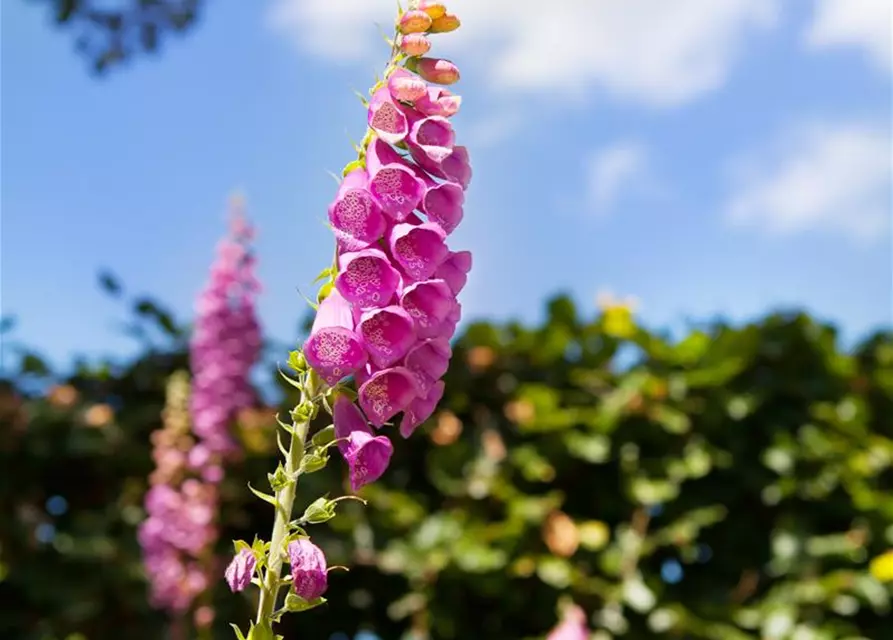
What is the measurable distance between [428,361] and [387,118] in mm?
263

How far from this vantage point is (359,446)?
1126mm

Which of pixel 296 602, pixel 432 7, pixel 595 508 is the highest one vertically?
pixel 595 508

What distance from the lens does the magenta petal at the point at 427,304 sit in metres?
1.09

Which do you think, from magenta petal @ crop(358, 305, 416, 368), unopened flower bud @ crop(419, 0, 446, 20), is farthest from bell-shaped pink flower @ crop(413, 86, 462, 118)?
magenta petal @ crop(358, 305, 416, 368)

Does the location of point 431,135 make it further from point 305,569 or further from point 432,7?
point 305,569

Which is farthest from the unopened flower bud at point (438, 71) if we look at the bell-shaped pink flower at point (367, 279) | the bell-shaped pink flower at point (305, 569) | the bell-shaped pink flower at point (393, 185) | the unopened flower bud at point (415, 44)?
the bell-shaped pink flower at point (305, 569)

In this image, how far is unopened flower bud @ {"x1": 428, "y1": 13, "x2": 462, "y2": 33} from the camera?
1.25 meters

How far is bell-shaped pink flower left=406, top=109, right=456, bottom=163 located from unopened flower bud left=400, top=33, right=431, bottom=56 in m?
0.08

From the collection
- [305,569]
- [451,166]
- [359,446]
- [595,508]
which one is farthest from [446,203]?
[595,508]

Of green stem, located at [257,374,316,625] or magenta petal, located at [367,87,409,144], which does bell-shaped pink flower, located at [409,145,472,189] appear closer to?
magenta petal, located at [367,87,409,144]

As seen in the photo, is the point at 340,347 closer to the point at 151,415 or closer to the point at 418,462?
the point at 418,462

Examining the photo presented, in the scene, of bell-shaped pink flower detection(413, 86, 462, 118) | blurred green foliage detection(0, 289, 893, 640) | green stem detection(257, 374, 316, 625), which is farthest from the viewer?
blurred green foliage detection(0, 289, 893, 640)

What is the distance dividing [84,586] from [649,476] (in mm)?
2309

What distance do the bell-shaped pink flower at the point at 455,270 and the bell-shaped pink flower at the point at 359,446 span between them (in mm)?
166
